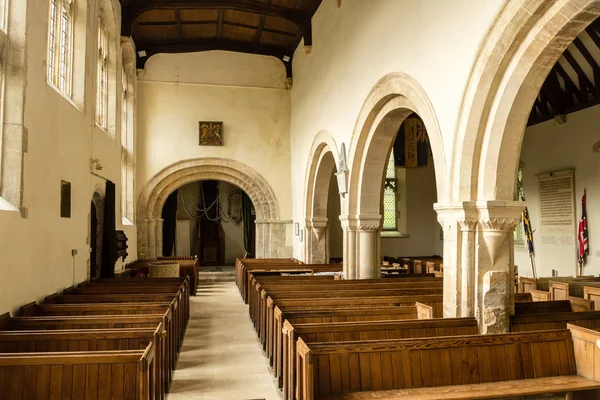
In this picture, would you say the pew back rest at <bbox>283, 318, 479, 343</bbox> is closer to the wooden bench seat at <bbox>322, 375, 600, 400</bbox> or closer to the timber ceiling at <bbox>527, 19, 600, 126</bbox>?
the wooden bench seat at <bbox>322, 375, 600, 400</bbox>

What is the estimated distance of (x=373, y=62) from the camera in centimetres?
729

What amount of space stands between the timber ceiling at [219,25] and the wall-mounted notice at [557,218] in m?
6.11

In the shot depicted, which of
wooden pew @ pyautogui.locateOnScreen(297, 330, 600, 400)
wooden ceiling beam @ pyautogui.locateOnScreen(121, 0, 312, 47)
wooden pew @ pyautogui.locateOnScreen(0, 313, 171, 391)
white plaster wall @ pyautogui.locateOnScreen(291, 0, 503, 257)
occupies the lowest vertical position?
wooden pew @ pyautogui.locateOnScreen(297, 330, 600, 400)

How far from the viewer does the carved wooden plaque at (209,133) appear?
13016mm

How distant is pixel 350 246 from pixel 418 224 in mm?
7179

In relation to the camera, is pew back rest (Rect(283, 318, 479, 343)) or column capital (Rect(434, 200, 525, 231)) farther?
column capital (Rect(434, 200, 525, 231))

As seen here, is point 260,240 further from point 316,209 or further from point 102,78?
point 102,78

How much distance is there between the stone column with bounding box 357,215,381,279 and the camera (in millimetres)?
7966

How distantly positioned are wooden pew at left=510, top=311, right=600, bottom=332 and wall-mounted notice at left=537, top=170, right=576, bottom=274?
5982 mm

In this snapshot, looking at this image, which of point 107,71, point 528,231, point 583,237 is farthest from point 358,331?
point 528,231

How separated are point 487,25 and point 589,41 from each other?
5279 millimetres

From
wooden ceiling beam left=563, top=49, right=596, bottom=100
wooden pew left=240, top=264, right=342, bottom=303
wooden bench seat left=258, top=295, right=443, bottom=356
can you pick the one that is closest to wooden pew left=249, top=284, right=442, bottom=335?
wooden bench seat left=258, top=295, right=443, bottom=356

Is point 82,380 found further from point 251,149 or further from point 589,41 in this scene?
point 251,149

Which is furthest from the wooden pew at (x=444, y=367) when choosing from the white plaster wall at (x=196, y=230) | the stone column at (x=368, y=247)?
the white plaster wall at (x=196, y=230)
